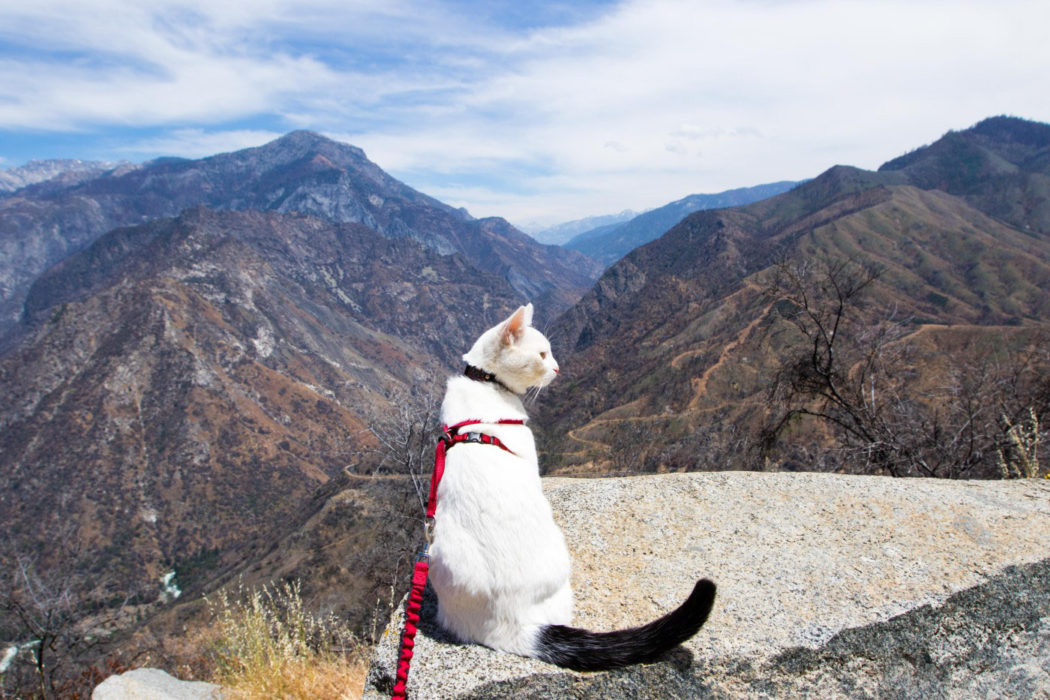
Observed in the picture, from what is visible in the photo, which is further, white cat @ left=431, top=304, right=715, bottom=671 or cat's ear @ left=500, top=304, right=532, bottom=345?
cat's ear @ left=500, top=304, right=532, bottom=345

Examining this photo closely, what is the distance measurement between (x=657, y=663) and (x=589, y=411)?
520 feet

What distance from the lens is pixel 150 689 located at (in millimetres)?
5465

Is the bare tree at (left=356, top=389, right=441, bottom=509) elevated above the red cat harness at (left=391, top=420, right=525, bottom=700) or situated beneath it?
situated beneath

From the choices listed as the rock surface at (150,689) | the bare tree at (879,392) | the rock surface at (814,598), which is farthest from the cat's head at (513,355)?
the bare tree at (879,392)

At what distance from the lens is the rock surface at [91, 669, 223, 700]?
5238mm

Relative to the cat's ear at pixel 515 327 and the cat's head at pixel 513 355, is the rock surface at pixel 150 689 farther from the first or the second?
the cat's ear at pixel 515 327

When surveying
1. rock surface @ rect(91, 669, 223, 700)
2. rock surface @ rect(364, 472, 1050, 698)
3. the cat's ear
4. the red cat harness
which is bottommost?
Answer: rock surface @ rect(91, 669, 223, 700)

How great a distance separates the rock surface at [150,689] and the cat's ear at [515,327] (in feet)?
15.0

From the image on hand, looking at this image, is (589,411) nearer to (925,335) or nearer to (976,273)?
(925,335)

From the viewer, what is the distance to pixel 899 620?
153 inches

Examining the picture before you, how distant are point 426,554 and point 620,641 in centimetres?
138

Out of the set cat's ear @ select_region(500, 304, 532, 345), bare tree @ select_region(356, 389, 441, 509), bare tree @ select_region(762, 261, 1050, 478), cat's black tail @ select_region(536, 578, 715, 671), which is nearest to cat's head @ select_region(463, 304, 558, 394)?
cat's ear @ select_region(500, 304, 532, 345)

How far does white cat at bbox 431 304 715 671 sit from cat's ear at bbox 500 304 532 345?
756 mm

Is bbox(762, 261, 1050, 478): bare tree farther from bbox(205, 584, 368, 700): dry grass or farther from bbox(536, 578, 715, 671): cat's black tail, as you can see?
bbox(205, 584, 368, 700): dry grass
